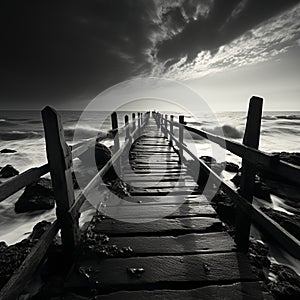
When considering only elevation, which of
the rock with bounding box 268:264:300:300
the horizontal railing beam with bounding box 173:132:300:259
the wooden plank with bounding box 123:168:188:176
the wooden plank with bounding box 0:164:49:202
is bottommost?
the rock with bounding box 268:264:300:300

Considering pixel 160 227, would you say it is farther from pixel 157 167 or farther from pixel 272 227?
pixel 157 167

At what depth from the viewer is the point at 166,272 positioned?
212cm

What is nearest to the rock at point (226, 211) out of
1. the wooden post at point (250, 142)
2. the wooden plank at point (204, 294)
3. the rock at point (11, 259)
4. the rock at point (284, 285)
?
the rock at point (284, 285)

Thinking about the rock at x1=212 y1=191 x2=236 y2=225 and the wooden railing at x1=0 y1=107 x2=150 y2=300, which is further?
the rock at x1=212 y1=191 x2=236 y2=225

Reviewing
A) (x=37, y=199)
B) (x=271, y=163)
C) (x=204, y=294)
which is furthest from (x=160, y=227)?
(x=37, y=199)

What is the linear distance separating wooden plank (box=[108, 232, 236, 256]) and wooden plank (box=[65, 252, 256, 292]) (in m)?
0.09

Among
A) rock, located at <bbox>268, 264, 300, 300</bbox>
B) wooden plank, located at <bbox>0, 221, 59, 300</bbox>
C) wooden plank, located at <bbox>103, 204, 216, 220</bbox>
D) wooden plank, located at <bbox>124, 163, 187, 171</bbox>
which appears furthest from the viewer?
wooden plank, located at <bbox>124, 163, 187, 171</bbox>

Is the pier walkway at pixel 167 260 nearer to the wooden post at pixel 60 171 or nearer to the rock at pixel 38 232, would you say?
the wooden post at pixel 60 171

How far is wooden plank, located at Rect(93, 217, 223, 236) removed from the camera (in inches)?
111

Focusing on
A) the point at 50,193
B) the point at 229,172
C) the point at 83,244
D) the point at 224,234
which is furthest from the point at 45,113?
the point at 229,172

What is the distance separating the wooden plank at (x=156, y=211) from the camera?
3.24 meters

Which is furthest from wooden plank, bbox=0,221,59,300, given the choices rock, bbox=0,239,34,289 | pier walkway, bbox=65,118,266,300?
rock, bbox=0,239,34,289

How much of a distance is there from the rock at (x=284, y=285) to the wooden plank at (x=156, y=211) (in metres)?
1.10

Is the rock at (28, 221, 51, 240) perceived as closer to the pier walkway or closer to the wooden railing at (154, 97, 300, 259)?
the pier walkway
